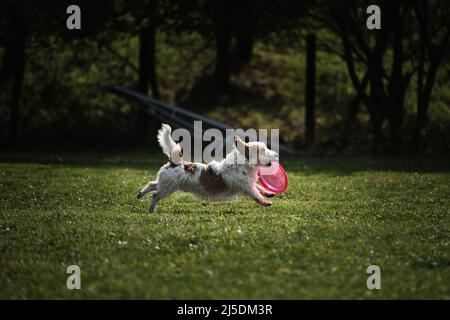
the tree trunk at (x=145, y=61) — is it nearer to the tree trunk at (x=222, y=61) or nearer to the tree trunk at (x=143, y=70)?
the tree trunk at (x=143, y=70)

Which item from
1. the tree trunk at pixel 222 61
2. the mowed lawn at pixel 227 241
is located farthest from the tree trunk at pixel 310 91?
the mowed lawn at pixel 227 241

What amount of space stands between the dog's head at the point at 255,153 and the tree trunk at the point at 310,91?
1258 cm

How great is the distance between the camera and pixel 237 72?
32688 millimetres

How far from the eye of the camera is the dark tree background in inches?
855

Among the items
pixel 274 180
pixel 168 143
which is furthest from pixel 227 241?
pixel 274 180

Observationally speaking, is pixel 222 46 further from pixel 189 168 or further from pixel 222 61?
pixel 189 168

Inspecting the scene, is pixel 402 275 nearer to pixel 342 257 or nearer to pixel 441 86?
pixel 342 257

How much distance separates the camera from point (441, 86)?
25.2 m

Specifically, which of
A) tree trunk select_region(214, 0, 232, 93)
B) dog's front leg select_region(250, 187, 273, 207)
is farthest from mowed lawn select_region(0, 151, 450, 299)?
tree trunk select_region(214, 0, 232, 93)

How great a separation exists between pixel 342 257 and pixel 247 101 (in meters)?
22.5

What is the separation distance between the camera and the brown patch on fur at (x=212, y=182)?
1102 cm

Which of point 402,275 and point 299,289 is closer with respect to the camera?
point 299,289
